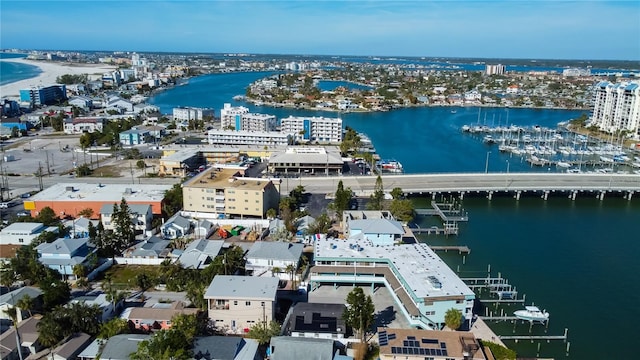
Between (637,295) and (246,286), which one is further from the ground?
(246,286)

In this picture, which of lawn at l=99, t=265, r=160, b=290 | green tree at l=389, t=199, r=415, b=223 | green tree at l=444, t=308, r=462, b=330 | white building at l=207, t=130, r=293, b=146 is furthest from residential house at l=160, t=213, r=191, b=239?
white building at l=207, t=130, r=293, b=146

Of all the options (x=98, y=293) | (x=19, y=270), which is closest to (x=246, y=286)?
(x=98, y=293)

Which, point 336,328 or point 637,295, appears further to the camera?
point 637,295

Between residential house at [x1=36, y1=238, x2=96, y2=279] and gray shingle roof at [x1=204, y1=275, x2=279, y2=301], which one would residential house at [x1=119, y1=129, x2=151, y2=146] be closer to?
residential house at [x1=36, y1=238, x2=96, y2=279]

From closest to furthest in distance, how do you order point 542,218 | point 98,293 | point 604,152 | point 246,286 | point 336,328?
point 336,328
point 246,286
point 98,293
point 542,218
point 604,152

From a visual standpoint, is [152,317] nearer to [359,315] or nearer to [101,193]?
[359,315]

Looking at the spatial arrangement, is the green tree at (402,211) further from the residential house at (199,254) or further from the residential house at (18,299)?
the residential house at (18,299)

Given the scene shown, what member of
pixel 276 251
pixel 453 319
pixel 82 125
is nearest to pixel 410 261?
pixel 453 319

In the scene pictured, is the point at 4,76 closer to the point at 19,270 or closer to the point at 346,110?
the point at 346,110
